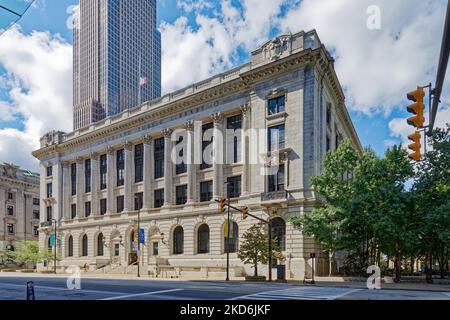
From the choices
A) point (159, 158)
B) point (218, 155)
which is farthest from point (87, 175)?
point (218, 155)

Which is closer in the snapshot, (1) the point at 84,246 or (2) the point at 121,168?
(2) the point at 121,168

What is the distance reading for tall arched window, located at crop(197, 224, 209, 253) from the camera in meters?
44.6

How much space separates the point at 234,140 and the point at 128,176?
17.8 meters

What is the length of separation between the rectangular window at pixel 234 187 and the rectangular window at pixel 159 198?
36.0 feet

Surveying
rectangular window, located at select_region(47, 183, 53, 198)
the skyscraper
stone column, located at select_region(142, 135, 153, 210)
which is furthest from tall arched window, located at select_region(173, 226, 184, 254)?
rectangular window, located at select_region(47, 183, 53, 198)

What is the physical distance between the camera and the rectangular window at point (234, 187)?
42906 millimetres

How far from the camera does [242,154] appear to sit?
42.4 metres

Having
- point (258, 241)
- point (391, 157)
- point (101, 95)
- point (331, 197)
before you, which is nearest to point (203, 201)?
point (258, 241)

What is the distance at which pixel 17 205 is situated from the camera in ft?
302

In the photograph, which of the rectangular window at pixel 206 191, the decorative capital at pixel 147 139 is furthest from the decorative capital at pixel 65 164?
the rectangular window at pixel 206 191

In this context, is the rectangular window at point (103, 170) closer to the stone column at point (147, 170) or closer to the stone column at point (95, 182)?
the stone column at point (95, 182)

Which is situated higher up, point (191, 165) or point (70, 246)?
point (191, 165)

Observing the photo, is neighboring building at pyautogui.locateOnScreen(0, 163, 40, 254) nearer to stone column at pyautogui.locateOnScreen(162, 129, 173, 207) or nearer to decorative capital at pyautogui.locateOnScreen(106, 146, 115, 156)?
decorative capital at pyautogui.locateOnScreen(106, 146, 115, 156)

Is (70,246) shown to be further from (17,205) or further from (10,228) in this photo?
(17,205)
